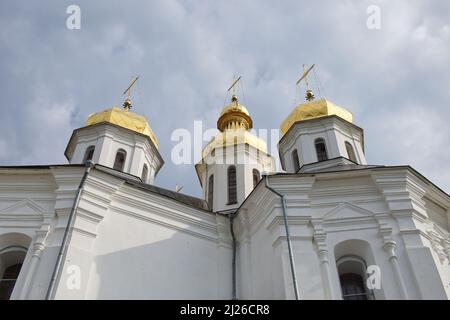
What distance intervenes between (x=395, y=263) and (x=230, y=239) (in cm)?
418

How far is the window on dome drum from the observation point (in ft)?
31.8

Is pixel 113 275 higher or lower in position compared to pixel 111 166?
lower

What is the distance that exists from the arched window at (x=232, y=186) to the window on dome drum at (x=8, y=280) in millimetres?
7342

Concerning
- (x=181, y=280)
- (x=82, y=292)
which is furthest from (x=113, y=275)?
(x=181, y=280)

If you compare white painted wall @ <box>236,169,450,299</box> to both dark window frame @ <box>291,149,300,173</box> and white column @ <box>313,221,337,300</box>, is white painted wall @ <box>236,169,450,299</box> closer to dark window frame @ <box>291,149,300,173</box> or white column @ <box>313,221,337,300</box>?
white column @ <box>313,221,337,300</box>

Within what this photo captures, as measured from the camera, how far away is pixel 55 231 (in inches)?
374

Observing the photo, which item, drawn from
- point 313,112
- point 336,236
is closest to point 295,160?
point 313,112

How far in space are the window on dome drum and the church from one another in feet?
0.09

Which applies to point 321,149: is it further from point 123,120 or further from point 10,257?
point 10,257

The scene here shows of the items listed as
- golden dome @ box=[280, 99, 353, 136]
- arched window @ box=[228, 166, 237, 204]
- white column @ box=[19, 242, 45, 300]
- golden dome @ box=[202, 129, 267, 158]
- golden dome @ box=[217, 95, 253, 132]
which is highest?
golden dome @ box=[217, 95, 253, 132]

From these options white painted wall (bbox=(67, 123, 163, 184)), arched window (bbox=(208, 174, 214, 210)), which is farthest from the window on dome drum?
arched window (bbox=(208, 174, 214, 210))

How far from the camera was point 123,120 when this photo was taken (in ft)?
52.7
